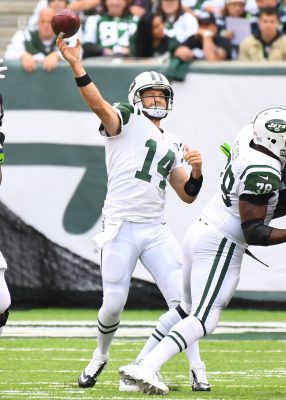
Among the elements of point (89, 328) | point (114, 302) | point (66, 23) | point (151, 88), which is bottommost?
point (89, 328)

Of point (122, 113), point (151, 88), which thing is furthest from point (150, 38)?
point (122, 113)

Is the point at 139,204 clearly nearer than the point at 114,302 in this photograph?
No

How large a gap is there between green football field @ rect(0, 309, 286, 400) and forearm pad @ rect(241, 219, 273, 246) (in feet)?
2.47

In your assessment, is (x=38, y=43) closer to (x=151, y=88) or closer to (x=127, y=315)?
(x=127, y=315)

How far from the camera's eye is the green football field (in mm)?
5855

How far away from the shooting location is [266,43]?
10.9 m

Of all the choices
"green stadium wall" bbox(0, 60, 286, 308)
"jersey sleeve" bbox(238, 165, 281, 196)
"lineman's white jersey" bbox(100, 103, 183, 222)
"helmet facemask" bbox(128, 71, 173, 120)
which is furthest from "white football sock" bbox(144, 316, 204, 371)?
"green stadium wall" bbox(0, 60, 286, 308)

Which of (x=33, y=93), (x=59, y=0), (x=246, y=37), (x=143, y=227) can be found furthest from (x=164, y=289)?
(x=59, y=0)

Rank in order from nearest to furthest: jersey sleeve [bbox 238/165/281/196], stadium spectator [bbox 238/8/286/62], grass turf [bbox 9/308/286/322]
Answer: jersey sleeve [bbox 238/165/281/196], grass turf [bbox 9/308/286/322], stadium spectator [bbox 238/8/286/62]

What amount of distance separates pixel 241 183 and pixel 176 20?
241 inches

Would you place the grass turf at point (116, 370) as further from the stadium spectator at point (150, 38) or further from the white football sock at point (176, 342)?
the stadium spectator at point (150, 38)

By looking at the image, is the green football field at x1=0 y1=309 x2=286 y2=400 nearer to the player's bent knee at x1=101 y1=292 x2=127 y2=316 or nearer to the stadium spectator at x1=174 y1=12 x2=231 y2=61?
the player's bent knee at x1=101 y1=292 x2=127 y2=316

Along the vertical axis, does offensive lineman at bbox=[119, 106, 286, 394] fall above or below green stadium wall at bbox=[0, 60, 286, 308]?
above

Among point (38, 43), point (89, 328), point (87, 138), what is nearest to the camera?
point (89, 328)
